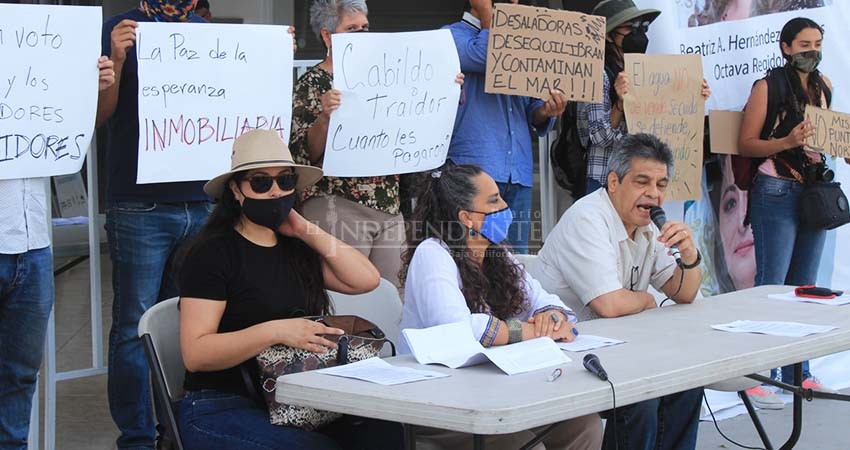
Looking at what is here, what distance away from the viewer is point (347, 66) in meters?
4.68

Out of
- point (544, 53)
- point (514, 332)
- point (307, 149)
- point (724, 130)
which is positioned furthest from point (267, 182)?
point (724, 130)

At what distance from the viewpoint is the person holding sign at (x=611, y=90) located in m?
5.54

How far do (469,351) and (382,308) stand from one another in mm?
925

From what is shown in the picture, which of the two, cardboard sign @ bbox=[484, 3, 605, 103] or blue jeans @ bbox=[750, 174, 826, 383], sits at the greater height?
cardboard sign @ bbox=[484, 3, 605, 103]

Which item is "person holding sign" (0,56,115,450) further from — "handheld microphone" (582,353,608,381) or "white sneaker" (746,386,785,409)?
"white sneaker" (746,386,785,409)

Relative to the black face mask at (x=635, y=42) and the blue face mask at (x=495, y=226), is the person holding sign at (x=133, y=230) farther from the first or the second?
the black face mask at (x=635, y=42)

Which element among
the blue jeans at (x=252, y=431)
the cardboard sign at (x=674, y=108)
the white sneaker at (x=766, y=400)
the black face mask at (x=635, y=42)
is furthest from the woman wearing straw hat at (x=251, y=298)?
the white sneaker at (x=766, y=400)

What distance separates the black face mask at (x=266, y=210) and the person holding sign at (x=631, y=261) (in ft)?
4.15

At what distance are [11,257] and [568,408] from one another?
217cm

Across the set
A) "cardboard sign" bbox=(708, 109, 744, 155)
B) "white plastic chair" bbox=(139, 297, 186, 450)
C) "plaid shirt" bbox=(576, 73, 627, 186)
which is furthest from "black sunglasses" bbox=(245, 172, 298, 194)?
"cardboard sign" bbox=(708, 109, 744, 155)

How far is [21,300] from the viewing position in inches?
154

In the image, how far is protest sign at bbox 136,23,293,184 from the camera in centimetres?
423

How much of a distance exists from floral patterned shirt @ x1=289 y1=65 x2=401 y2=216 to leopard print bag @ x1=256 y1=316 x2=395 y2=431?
1.59 meters

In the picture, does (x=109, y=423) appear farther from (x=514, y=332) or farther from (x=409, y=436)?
(x=409, y=436)
